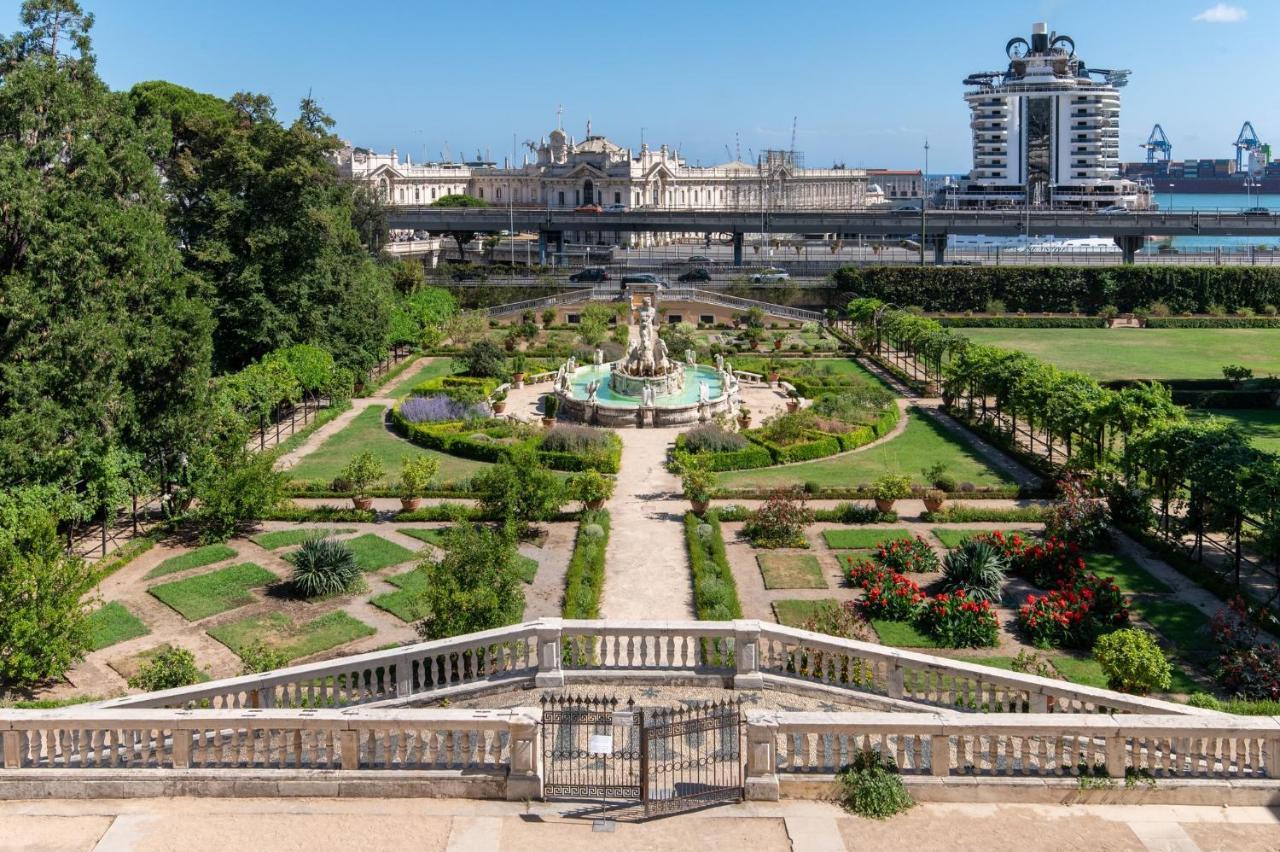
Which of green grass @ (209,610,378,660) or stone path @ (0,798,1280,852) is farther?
green grass @ (209,610,378,660)

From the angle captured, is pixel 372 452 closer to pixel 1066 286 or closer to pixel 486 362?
pixel 486 362

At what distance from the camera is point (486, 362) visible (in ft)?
185

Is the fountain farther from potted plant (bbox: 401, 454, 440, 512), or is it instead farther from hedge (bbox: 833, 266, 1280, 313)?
hedge (bbox: 833, 266, 1280, 313)

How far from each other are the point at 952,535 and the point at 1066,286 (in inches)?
2302

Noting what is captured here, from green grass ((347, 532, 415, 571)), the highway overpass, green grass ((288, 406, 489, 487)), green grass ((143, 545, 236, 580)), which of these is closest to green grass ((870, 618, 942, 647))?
green grass ((347, 532, 415, 571))

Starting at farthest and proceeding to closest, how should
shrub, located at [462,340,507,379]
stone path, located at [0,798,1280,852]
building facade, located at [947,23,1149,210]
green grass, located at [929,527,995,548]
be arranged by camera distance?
building facade, located at [947,23,1149,210], shrub, located at [462,340,507,379], green grass, located at [929,527,995,548], stone path, located at [0,798,1280,852]

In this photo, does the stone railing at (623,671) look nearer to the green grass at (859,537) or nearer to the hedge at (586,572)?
the hedge at (586,572)

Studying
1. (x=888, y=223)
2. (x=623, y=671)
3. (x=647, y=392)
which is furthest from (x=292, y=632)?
(x=888, y=223)

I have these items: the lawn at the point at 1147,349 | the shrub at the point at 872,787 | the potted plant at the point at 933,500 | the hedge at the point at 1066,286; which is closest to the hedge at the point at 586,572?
the potted plant at the point at 933,500

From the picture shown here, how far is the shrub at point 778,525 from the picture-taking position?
3164 cm

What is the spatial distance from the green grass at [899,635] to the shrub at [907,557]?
3.54 metres

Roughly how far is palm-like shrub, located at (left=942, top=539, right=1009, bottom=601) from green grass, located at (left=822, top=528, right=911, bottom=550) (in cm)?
367

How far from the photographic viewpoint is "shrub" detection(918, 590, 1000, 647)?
2408 centimetres

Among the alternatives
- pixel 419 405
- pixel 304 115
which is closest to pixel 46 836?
pixel 419 405
